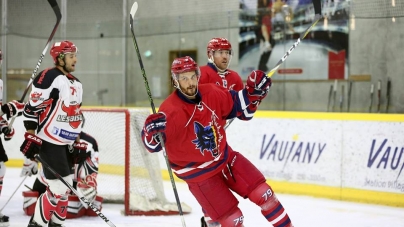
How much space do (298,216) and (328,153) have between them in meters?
1.22

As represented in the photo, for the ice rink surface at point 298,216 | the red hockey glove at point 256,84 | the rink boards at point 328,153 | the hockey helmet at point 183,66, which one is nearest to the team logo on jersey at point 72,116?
the ice rink surface at point 298,216

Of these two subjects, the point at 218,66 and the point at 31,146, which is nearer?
the point at 31,146

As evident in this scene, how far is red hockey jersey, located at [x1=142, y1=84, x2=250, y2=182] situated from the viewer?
341 cm

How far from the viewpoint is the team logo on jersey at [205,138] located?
3445mm

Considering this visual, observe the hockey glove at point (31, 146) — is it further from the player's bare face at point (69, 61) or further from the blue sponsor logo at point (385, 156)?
the blue sponsor logo at point (385, 156)

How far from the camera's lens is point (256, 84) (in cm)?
356

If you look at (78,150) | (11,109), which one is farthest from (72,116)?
(11,109)

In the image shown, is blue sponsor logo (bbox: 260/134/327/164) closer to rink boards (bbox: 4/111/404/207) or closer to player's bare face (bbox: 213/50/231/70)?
rink boards (bbox: 4/111/404/207)

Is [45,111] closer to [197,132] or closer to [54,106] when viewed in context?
[54,106]

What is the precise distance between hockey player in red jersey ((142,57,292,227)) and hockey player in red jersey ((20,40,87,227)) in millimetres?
1120

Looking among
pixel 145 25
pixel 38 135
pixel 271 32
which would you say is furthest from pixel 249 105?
pixel 145 25

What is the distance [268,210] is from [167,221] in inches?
74.0

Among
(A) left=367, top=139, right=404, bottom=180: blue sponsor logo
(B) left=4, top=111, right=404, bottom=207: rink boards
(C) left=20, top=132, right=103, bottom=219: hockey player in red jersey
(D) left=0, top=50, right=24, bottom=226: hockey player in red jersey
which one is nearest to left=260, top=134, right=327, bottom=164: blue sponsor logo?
(B) left=4, top=111, right=404, bottom=207: rink boards

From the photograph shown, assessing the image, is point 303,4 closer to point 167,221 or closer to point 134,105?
point 134,105
